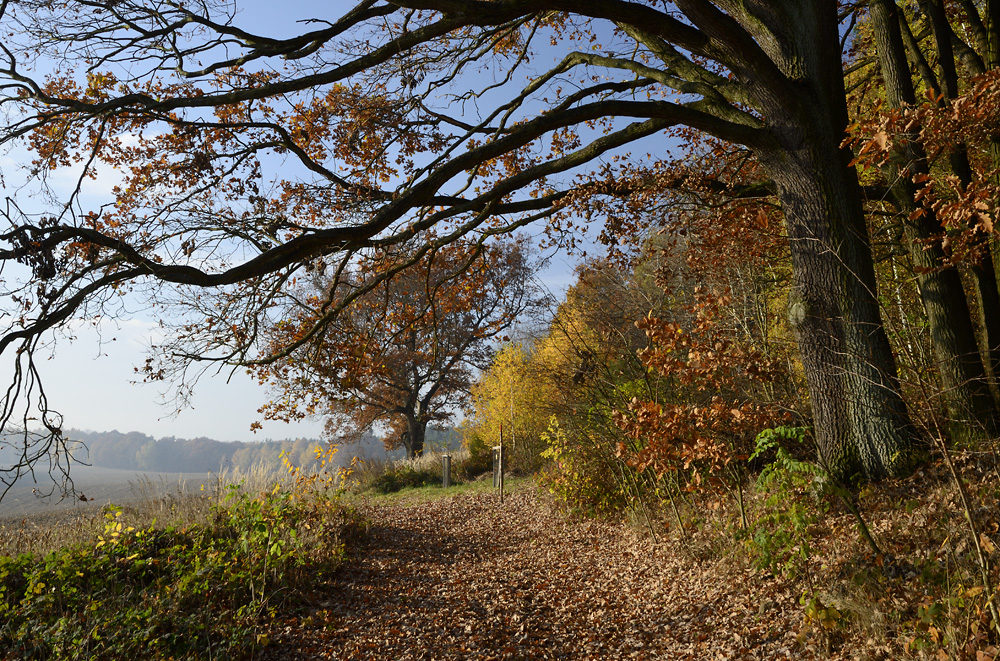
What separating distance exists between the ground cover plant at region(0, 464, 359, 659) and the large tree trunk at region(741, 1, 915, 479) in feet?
17.5

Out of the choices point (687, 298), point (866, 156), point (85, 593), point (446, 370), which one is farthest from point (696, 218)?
point (446, 370)

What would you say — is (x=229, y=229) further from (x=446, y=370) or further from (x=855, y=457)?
(x=446, y=370)

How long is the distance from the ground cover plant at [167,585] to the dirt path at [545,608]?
408 mm

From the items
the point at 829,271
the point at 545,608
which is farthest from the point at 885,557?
the point at 545,608

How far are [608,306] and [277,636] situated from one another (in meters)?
6.89

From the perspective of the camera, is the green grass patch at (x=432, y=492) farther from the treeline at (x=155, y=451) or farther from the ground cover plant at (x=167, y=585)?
the treeline at (x=155, y=451)

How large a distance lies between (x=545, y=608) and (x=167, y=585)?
11.7 feet

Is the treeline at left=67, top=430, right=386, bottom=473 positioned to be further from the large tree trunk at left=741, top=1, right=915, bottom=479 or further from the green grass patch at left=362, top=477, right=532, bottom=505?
the large tree trunk at left=741, top=1, right=915, bottom=479

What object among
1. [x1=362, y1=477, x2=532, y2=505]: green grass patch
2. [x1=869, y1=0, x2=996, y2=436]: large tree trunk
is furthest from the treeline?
[x1=869, y1=0, x2=996, y2=436]: large tree trunk

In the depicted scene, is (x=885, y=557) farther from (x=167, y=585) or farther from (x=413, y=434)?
(x=413, y=434)

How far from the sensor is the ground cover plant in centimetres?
447

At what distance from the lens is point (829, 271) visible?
530 cm

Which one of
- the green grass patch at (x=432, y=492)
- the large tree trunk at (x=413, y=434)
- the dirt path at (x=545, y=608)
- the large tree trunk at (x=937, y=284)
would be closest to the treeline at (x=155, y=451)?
the large tree trunk at (x=413, y=434)

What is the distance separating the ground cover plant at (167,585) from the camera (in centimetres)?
447
